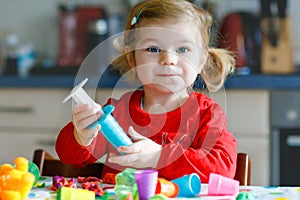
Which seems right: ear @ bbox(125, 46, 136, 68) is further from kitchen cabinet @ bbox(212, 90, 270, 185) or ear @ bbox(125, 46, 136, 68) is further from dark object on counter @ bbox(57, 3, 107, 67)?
dark object on counter @ bbox(57, 3, 107, 67)

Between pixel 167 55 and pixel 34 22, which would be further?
pixel 34 22

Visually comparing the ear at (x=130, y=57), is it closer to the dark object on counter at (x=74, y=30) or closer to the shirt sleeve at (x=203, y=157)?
the shirt sleeve at (x=203, y=157)

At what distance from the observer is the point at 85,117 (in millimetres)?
1009

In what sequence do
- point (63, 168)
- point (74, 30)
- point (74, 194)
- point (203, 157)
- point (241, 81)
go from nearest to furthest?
1. point (74, 194)
2. point (203, 157)
3. point (63, 168)
4. point (241, 81)
5. point (74, 30)

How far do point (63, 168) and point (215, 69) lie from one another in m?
0.41

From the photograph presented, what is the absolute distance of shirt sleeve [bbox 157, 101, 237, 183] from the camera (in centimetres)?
113

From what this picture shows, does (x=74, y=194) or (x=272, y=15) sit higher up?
(x=272, y=15)

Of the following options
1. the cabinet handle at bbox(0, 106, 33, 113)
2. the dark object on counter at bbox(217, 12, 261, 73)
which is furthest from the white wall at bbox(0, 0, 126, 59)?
the dark object on counter at bbox(217, 12, 261, 73)

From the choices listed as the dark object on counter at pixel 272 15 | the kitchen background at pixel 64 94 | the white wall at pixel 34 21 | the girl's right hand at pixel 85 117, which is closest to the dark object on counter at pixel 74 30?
the kitchen background at pixel 64 94

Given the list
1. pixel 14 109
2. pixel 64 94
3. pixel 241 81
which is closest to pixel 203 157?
pixel 241 81

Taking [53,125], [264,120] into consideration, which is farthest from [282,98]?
[53,125]

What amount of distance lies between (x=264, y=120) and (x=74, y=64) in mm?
945

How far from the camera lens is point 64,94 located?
268cm

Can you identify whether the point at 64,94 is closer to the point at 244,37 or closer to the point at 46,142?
the point at 46,142
